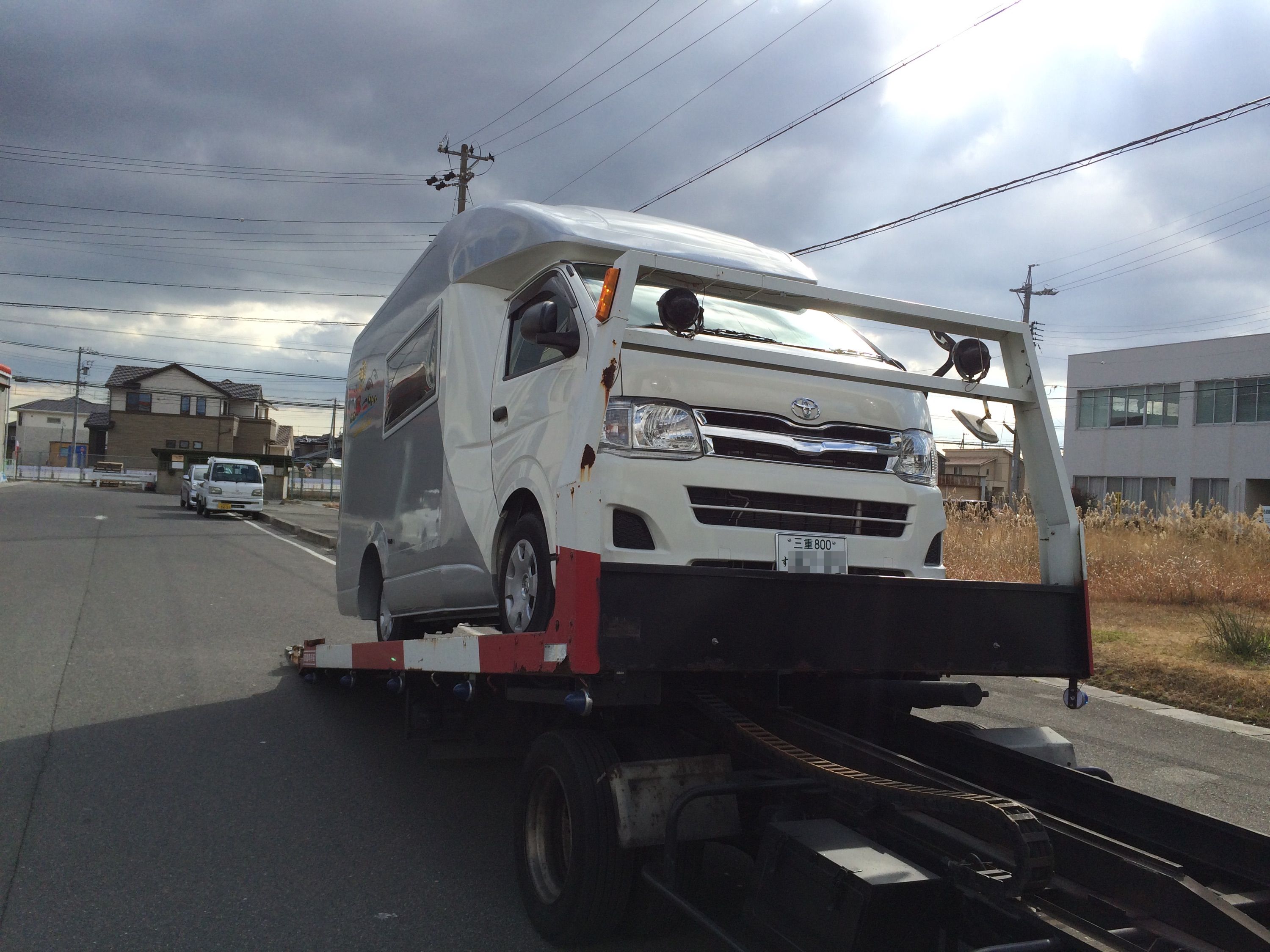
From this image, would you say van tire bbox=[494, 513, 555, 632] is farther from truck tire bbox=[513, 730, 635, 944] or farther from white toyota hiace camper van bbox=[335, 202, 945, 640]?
truck tire bbox=[513, 730, 635, 944]

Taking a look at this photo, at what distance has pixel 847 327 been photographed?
5184 mm

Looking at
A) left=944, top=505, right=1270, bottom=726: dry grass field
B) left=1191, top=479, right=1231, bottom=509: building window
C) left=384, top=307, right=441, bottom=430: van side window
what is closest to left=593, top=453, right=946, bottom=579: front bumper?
left=384, top=307, right=441, bottom=430: van side window

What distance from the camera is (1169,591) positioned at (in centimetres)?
1233

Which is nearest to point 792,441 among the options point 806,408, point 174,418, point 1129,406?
point 806,408

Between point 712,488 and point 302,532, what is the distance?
24.3m

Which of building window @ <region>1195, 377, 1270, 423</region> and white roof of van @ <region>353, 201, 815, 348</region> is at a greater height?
building window @ <region>1195, 377, 1270, 423</region>

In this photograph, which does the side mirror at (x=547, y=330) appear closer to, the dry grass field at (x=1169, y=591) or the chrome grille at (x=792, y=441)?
the chrome grille at (x=792, y=441)

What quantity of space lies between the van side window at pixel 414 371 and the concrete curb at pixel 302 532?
15.5 meters

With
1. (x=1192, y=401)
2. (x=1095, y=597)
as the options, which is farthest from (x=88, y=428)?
(x=1095, y=597)

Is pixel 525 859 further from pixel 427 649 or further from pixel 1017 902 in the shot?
pixel 1017 902

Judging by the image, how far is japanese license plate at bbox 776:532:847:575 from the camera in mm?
3809

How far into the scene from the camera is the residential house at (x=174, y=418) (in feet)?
269

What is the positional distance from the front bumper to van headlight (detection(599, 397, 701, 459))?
4 cm

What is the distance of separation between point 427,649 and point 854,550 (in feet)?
7.13
